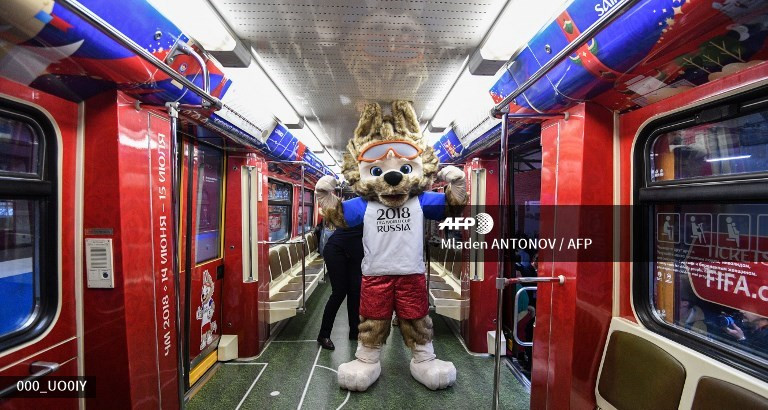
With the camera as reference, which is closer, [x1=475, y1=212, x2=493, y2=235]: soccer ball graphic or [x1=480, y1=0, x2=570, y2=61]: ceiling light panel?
[x1=480, y1=0, x2=570, y2=61]: ceiling light panel

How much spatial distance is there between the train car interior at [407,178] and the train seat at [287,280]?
3.26ft

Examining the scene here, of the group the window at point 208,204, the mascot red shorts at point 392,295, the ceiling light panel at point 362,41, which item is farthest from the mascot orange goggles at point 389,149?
the window at point 208,204

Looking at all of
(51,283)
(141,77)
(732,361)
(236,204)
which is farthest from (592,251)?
(236,204)

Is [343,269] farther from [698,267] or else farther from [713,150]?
[713,150]

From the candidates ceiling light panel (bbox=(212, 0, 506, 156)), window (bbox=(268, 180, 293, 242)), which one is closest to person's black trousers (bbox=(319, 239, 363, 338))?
ceiling light panel (bbox=(212, 0, 506, 156))

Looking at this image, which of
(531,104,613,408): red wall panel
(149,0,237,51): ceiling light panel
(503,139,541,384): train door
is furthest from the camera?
(503,139,541,384): train door

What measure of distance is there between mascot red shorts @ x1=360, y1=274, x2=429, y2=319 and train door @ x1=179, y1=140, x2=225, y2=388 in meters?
1.54

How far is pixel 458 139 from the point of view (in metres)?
3.89

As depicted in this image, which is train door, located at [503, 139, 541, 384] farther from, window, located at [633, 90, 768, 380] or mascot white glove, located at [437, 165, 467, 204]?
window, located at [633, 90, 768, 380]

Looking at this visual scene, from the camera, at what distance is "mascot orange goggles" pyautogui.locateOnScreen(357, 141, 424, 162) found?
2.83 metres

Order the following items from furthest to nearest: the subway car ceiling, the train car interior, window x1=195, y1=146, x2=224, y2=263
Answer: window x1=195, y1=146, x2=224, y2=263 → the train car interior → the subway car ceiling

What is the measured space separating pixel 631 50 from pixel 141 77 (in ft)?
7.41

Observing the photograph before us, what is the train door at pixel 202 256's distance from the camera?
9.85 ft

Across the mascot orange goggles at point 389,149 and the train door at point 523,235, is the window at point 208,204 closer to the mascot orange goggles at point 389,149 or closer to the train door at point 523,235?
the mascot orange goggles at point 389,149
